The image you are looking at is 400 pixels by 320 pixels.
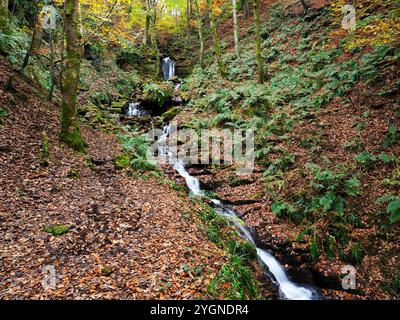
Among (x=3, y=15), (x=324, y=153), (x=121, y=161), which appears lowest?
(x=121, y=161)

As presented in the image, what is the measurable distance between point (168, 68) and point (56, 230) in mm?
24816

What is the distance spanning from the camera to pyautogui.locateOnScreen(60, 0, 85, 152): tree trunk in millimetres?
8961

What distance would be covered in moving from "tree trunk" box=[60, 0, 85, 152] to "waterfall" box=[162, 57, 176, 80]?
17739 mm

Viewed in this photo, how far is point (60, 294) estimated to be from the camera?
4.32 meters

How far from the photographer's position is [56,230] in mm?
5867

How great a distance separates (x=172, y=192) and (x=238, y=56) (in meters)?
16.1

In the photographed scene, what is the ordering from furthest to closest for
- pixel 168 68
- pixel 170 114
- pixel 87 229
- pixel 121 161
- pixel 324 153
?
1. pixel 168 68
2. pixel 170 114
3. pixel 121 161
4. pixel 324 153
5. pixel 87 229

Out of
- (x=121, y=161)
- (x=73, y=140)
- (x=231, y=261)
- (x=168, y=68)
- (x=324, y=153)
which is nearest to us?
(x=231, y=261)

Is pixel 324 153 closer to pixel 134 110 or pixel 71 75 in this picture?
pixel 71 75

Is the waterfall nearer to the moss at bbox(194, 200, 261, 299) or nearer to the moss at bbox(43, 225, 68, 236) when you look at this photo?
the moss at bbox(194, 200, 261, 299)

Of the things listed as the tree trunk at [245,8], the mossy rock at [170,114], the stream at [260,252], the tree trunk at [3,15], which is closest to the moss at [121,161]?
the stream at [260,252]

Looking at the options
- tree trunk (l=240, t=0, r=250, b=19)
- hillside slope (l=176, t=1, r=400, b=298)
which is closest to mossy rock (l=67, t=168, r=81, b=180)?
hillside slope (l=176, t=1, r=400, b=298)

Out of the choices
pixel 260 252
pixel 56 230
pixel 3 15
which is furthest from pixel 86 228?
pixel 3 15
